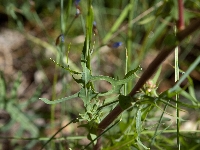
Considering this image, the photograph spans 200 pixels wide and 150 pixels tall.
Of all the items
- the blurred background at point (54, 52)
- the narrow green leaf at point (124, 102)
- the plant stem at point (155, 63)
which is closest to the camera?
the plant stem at point (155, 63)

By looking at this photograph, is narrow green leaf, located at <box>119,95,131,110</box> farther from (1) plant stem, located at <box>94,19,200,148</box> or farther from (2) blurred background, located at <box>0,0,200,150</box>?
(2) blurred background, located at <box>0,0,200,150</box>

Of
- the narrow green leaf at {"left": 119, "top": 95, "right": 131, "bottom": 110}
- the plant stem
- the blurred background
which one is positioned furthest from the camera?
the blurred background

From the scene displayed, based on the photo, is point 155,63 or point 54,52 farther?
point 54,52

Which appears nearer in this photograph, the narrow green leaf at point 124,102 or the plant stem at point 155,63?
the plant stem at point 155,63

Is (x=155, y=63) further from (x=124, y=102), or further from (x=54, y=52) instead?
(x=54, y=52)

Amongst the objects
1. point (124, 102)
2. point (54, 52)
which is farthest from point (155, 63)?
point (54, 52)

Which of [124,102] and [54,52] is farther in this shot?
[54,52]

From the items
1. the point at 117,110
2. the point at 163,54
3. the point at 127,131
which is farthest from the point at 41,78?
the point at 163,54

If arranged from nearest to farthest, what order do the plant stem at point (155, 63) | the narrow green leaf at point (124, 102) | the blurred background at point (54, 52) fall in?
the plant stem at point (155, 63) → the narrow green leaf at point (124, 102) → the blurred background at point (54, 52)

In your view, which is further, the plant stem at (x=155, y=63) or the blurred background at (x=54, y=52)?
the blurred background at (x=54, y=52)

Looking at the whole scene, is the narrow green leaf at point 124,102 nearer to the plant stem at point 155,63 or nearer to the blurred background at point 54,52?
the plant stem at point 155,63

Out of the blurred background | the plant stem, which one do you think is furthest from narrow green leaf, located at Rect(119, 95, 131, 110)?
the blurred background

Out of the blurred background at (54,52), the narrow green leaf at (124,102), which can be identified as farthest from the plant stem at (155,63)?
the blurred background at (54,52)
